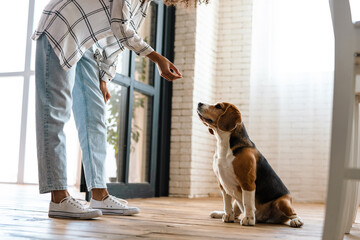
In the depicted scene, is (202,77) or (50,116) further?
(202,77)

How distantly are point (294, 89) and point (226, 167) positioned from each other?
2845mm

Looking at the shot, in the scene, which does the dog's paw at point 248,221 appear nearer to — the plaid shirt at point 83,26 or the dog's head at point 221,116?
the dog's head at point 221,116

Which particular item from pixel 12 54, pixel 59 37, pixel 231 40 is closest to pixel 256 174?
pixel 59 37

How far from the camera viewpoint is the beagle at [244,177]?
2.36m

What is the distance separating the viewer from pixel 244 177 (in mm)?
2352

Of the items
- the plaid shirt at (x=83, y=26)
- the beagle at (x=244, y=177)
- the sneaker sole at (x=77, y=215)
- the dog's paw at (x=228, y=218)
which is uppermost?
the plaid shirt at (x=83, y=26)

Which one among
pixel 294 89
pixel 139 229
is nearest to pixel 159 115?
pixel 294 89

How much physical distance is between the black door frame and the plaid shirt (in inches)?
67.7

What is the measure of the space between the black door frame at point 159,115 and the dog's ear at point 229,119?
5.56 feet

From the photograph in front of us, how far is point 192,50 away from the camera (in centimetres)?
503

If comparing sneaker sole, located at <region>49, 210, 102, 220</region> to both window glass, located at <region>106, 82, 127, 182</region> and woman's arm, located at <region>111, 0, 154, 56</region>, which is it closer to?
woman's arm, located at <region>111, 0, 154, 56</region>

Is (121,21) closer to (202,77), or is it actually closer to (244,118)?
(202,77)

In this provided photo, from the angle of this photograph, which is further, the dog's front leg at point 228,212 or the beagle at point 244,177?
the dog's front leg at point 228,212

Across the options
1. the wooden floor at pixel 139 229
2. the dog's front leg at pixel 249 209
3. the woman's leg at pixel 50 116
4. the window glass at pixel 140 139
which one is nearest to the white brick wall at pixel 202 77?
the window glass at pixel 140 139
